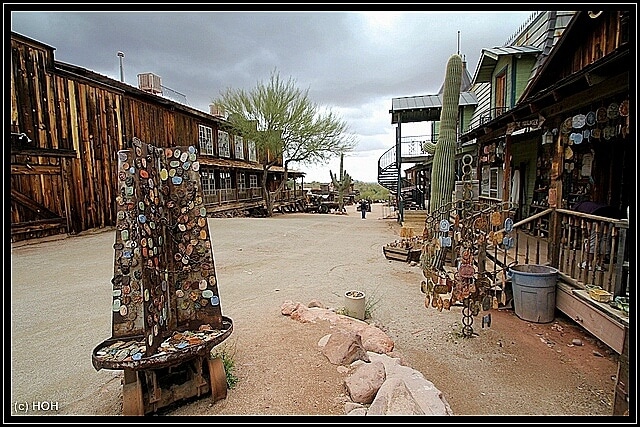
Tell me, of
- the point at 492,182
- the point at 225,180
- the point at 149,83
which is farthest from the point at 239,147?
the point at 492,182

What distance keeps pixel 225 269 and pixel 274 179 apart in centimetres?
2250

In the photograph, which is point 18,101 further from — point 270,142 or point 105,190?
point 270,142

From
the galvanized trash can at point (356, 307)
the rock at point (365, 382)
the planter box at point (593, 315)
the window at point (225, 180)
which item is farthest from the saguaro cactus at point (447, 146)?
the window at point (225, 180)

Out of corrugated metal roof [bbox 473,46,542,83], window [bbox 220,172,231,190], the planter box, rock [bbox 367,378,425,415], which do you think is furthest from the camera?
window [bbox 220,172,231,190]

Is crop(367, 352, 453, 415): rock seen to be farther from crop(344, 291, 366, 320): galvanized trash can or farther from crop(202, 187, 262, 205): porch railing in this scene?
crop(202, 187, 262, 205): porch railing

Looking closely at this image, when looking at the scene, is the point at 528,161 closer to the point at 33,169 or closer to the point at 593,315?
the point at 593,315

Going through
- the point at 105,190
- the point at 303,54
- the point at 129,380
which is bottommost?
the point at 129,380

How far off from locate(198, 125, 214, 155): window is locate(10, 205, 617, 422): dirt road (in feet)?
44.5

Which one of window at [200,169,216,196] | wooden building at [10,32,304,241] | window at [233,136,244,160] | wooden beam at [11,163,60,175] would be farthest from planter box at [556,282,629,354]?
window at [233,136,244,160]

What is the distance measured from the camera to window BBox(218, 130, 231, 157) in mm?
21484

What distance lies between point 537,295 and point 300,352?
3065 millimetres

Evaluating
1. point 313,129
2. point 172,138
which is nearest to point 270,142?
point 313,129

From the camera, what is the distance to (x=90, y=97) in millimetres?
11422

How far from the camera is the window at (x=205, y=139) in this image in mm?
19344
